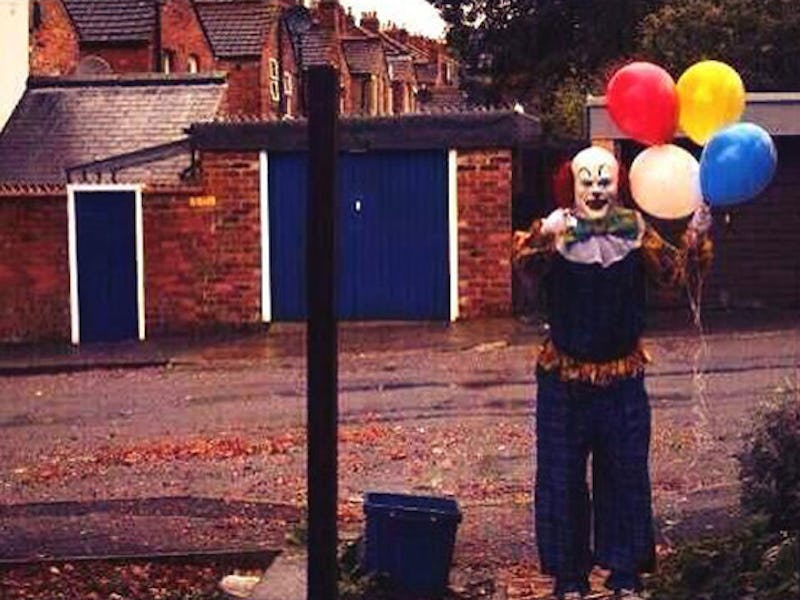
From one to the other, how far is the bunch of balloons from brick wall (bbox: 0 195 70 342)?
15.6 metres

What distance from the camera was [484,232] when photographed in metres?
21.2

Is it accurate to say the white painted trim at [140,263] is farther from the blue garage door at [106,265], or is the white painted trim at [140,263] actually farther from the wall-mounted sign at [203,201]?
the wall-mounted sign at [203,201]

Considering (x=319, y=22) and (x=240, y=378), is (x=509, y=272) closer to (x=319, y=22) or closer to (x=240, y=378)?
(x=240, y=378)

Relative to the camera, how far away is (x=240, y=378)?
56.4 feet

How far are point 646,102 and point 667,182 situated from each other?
325 mm

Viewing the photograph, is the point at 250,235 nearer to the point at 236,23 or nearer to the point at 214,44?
the point at 214,44

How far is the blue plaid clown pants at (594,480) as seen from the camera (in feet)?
21.3

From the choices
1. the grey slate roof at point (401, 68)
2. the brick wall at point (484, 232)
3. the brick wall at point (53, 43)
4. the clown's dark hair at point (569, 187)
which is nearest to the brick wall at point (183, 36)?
the brick wall at point (53, 43)

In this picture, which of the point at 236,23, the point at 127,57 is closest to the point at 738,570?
the point at 127,57

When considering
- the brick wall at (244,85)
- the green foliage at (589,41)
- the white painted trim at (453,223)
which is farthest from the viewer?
the brick wall at (244,85)

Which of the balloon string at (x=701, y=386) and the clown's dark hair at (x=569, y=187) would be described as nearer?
the clown's dark hair at (x=569, y=187)

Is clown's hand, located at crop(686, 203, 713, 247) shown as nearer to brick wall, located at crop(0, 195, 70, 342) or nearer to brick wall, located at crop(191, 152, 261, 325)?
brick wall, located at crop(191, 152, 261, 325)

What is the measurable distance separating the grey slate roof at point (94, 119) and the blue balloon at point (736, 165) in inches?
747

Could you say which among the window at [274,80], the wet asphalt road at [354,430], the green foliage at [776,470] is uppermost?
the window at [274,80]
